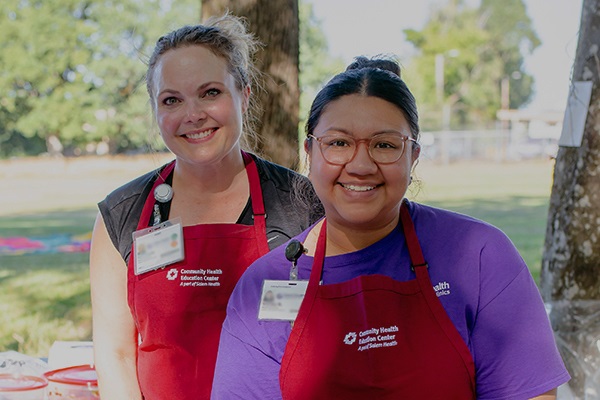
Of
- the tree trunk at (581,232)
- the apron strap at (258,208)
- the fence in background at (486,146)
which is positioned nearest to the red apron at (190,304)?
the apron strap at (258,208)

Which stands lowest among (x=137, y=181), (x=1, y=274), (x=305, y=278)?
(x=1, y=274)

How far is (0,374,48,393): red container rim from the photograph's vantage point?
2.18 meters

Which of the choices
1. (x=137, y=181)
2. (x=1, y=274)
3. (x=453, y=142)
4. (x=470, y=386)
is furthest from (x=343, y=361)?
(x=453, y=142)

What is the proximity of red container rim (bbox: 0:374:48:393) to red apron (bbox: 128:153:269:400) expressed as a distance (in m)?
0.36

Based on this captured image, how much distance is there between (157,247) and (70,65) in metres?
35.0

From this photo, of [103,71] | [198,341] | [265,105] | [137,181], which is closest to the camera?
[198,341]

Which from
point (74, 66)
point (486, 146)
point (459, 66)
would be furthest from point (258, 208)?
point (459, 66)

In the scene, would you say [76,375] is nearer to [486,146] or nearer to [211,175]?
[211,175]

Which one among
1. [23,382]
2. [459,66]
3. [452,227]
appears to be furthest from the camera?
[459,66]

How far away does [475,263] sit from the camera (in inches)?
60.6

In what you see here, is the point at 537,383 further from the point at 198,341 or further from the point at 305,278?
the point at 198,341

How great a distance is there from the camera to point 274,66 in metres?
3.14

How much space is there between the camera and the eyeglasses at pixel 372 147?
1564 millimetres

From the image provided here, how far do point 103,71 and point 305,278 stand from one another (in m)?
33.8
